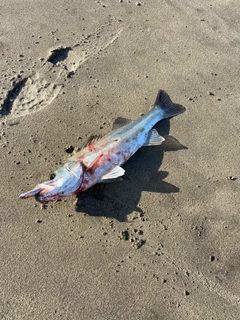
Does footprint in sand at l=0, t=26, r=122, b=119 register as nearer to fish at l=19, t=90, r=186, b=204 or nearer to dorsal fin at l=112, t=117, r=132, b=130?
dorsal fin at l=112, t=117, r=132, b=130

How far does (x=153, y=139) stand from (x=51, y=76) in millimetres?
2037

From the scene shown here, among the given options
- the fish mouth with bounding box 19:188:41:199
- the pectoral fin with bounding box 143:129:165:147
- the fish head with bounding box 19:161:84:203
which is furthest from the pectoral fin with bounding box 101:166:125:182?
the fish mouth with bounding box 19:188:41:199

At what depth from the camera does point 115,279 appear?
161 inches

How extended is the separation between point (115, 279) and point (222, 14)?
590 centimetres

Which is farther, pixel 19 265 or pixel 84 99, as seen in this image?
pixel 84 99

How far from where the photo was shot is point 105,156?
4.62 metres

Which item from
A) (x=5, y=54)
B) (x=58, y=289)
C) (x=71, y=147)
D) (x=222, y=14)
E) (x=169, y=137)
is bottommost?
(x=58, y=289)

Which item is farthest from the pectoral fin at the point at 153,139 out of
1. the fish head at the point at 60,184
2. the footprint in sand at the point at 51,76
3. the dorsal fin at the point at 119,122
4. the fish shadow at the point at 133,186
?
the footprint in sand at the point at 51,76

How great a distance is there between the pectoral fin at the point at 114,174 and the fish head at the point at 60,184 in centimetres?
33

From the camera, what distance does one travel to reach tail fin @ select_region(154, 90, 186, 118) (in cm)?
545

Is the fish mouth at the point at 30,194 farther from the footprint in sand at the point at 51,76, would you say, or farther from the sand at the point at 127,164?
the footprint in sand at the point at 51,76

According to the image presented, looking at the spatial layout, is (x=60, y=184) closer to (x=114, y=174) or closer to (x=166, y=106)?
(x=114, y=174)

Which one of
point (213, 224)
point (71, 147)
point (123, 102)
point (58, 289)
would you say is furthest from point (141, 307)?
point (123, 102)

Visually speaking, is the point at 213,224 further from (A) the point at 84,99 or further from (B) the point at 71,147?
(A) the point at 84,99
